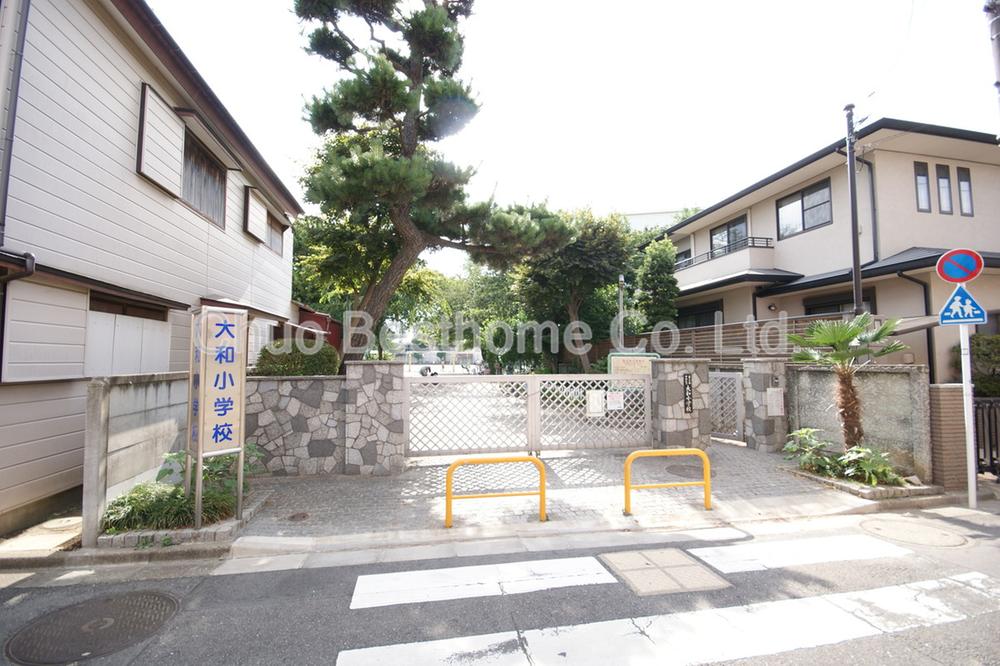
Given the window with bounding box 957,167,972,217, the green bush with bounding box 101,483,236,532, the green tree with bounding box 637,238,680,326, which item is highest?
the window with bounding box 957,167,972,217

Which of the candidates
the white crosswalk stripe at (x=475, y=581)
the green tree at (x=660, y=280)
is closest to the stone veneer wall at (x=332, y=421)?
the white crosswalk stripe at (x=475, y=581)

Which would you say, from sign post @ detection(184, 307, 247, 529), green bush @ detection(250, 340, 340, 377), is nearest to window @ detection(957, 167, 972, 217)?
green bush @ detection(250, 340, 340, 377)

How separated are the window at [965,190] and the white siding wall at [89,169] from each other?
1965 cm

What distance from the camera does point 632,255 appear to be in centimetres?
1622

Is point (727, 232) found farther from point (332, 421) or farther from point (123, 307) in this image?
point (123, 307)

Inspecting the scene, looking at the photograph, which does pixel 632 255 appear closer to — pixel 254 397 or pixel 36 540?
pixel 254 397

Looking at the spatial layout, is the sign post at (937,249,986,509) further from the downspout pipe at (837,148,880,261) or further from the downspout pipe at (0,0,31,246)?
the downspout pipe at (0,0,31,246)

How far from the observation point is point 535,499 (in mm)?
5699

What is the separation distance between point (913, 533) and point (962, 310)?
3004 millimetres

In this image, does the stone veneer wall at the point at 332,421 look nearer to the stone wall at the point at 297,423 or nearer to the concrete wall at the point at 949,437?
the stone wall at the point at 297,423

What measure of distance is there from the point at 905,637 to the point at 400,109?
9327mm

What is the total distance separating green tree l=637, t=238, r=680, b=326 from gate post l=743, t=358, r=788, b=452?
29.7ft

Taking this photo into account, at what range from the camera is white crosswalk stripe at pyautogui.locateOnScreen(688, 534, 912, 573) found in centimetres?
391

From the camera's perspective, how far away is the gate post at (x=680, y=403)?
7.88 metres
